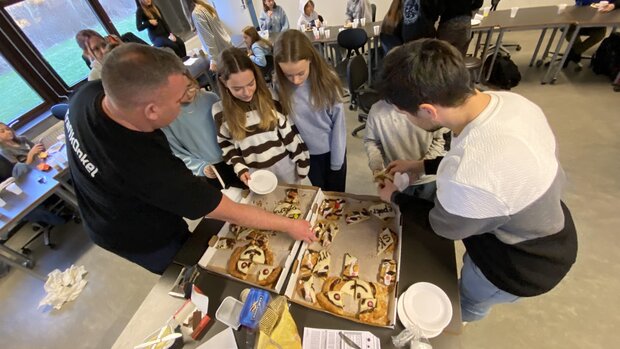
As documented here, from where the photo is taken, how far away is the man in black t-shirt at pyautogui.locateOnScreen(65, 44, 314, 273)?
3.44 feet

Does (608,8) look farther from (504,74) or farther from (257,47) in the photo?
(257,47)

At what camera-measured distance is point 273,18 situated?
17.3 feet

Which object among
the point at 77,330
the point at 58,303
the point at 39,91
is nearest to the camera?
the point at 77,330

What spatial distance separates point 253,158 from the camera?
183 centimetres

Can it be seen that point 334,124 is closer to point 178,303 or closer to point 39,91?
point 178,303

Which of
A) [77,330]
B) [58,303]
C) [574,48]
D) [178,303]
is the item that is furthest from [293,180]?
[574,48]

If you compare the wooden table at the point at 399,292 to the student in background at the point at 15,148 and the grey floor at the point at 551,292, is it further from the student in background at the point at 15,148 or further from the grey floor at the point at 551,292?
the student in background at the point at 15,148

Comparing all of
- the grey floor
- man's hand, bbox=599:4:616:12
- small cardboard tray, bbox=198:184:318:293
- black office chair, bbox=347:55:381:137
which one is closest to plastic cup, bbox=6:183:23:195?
the grey floor

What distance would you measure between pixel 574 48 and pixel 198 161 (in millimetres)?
5771

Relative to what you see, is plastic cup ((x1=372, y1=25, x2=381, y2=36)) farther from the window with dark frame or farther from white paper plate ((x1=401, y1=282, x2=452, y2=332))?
the window with dark frame

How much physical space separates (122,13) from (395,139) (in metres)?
6.46

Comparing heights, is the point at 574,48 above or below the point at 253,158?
below

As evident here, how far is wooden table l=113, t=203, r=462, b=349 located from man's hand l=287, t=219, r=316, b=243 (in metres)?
0.29

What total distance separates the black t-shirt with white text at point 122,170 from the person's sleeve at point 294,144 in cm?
74
